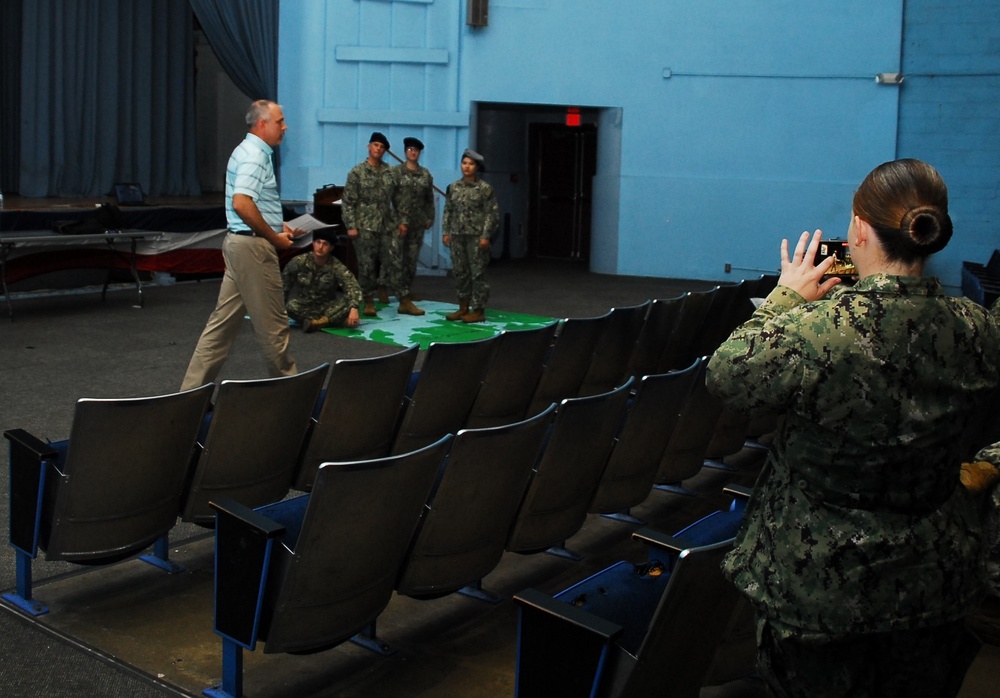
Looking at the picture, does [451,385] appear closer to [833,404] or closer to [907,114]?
[833,404]

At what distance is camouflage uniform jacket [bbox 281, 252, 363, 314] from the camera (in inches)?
306

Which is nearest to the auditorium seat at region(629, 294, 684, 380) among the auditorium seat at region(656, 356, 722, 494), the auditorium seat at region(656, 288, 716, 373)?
the auditorium seat at region(656, 288, 716, 373)

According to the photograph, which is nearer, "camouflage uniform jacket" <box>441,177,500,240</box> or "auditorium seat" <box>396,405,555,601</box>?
"auditorium seat" <box>396,405,555,601</box>

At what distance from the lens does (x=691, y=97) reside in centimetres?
1179

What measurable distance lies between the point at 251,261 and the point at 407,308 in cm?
386

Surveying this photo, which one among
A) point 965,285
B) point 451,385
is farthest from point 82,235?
point 965,285

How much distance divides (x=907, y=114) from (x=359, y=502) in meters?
10.1

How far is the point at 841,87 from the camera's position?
11.3 m

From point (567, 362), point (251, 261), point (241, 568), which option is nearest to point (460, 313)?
point (251, 261)

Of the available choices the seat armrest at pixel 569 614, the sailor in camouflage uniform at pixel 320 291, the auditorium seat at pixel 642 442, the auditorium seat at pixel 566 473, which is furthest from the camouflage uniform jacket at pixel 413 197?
the seat armrest at pixel 569 614

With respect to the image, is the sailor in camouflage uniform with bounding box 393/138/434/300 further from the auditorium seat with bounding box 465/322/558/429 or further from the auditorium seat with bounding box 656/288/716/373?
the auditorium seat with bounding box 465/322/558/429

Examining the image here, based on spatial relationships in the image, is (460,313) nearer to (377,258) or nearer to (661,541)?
(377,258)

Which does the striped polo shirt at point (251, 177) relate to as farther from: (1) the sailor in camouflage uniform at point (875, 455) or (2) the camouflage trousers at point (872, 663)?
(2) the camouflage trousers at point (872, 663)

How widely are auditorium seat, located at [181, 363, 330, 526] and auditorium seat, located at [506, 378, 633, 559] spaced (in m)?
A: 0.76
